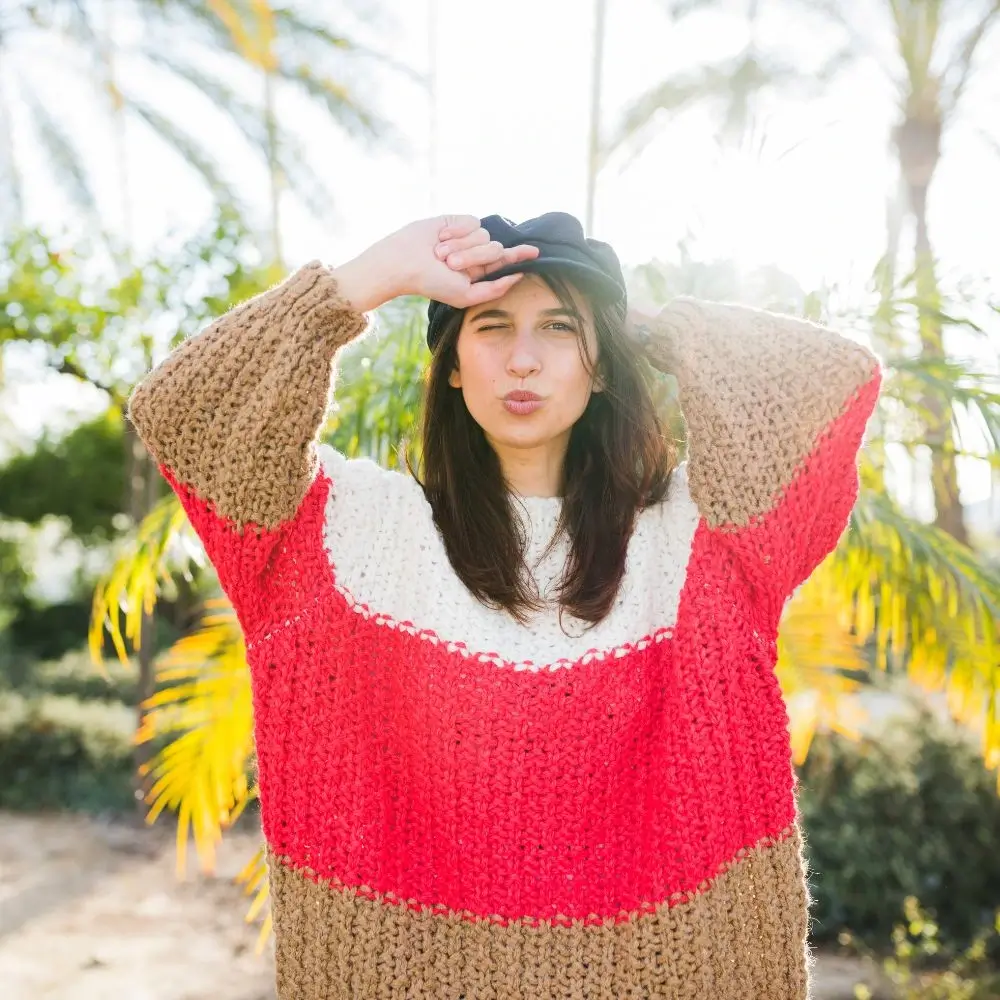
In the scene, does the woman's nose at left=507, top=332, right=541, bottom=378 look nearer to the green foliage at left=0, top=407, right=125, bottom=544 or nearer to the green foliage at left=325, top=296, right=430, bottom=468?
the green foliage at left=325, top=296, right=430, bottom=468

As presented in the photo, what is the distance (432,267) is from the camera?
1.54 m

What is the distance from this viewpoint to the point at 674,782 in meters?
1.51

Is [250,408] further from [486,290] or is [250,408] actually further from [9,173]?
[9,173]

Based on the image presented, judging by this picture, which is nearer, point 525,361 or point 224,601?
point 525,361

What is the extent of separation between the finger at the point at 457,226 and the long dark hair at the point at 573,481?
0.14m

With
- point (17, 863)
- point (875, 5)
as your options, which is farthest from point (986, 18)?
point (17, 863)

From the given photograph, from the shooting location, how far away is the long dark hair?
5.23 ft

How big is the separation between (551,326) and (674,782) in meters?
0.76

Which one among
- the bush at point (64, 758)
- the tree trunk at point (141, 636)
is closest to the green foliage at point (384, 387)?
the tree trunk at point (141, 636)

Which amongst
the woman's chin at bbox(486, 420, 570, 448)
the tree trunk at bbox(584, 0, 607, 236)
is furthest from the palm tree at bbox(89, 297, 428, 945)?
the tree trunk at bbox(584, 0, 607, 236)

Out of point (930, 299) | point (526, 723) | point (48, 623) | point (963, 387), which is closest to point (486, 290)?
point (526, 723)

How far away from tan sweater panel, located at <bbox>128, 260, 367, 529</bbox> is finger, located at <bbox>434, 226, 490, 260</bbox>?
175mm

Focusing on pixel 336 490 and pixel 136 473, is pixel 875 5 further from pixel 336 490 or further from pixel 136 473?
pixel 336 490

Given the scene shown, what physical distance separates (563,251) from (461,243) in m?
0.17
